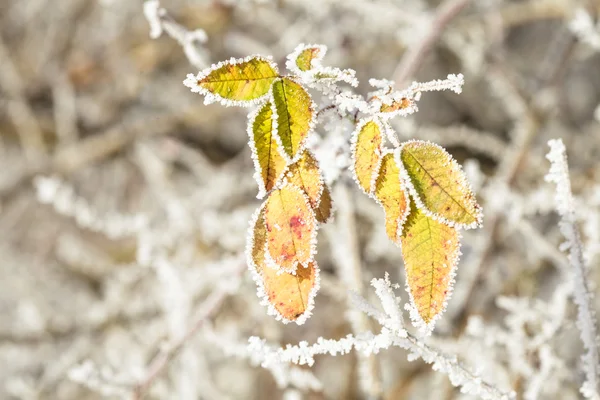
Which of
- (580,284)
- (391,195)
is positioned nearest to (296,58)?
(391,195)

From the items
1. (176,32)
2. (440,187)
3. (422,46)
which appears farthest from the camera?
(422,46)

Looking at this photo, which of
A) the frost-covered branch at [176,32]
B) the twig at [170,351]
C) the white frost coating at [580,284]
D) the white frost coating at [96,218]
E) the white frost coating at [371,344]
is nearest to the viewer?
the white frost coating at [371,344]

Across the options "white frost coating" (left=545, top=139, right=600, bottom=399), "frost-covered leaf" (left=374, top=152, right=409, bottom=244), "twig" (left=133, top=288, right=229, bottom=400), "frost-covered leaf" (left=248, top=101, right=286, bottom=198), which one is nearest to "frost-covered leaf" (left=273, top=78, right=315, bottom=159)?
"frost-covered leaf" (left=248, top=101, right=286, bottom=198)

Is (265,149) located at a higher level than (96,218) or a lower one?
lower

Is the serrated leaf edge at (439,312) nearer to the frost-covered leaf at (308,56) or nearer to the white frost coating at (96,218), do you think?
the frost-covered leaf at (308,56)

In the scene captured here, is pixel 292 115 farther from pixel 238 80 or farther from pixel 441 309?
pixel 441 309

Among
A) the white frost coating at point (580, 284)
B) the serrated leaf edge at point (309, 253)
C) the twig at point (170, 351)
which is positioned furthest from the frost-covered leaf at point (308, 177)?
the twig at point (170, 351)
